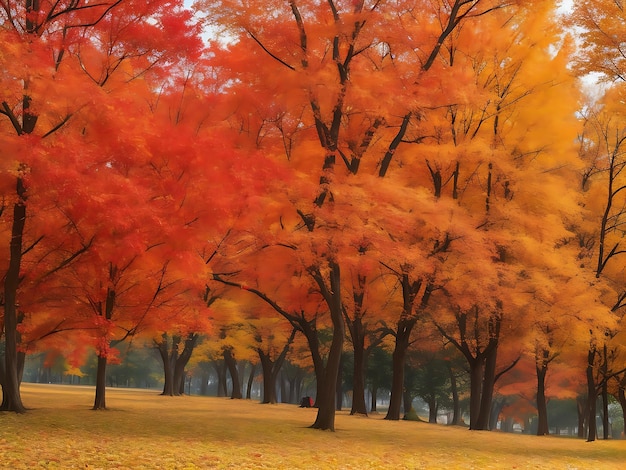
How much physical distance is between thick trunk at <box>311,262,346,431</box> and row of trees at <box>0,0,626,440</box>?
6 centimetres

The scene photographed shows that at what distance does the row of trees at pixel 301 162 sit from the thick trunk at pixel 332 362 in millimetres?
59

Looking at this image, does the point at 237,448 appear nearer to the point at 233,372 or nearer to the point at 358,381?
the point at 358,381

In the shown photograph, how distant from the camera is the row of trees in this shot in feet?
51.0

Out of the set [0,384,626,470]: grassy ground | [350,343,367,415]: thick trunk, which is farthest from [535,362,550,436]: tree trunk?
[0,384,626,470]: grassy ground

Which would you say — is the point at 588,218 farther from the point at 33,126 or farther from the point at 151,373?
the point at 151,373

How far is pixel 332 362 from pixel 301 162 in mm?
6118

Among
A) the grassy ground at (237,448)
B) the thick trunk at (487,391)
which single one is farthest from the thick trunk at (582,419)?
the grassy ground at (237,448)

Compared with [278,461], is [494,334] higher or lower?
higher

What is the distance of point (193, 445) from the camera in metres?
11.3

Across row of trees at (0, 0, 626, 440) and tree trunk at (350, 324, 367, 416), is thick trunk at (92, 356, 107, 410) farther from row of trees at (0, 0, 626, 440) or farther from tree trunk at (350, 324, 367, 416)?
tree trunk at (350, 324, 367, 416)

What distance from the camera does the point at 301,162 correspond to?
1942 centimetres

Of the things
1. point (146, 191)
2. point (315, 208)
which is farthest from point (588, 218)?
point (146, 191)

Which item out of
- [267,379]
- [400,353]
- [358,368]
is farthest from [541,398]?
[267,379]

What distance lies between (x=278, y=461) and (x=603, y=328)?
49.9ft
